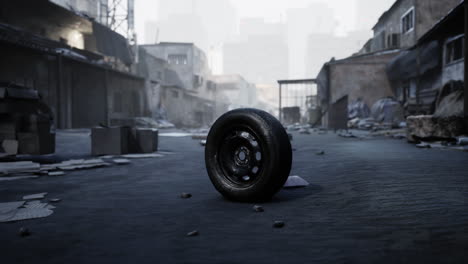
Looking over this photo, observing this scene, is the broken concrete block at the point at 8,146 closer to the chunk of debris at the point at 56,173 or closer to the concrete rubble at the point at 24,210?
the chunk of debris at the point at 56,173


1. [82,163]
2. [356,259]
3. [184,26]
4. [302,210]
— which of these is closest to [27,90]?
[82,163]

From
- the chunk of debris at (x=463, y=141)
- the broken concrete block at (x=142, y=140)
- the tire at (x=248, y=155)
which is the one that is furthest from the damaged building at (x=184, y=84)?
the tire at (x=248, y=155)

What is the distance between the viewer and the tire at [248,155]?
254cm

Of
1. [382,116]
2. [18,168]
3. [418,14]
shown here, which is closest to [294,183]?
[18,168]

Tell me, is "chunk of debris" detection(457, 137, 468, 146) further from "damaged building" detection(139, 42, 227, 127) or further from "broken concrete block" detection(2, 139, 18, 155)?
"damaged building" detection(139, 42, 227, 127)

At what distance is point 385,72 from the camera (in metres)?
20.3

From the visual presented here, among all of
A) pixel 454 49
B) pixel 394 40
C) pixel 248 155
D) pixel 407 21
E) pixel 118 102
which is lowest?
pixel 248 155

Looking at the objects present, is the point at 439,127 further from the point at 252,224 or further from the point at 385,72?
the point at 385,72

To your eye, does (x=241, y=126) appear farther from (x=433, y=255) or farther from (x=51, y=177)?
(x=51, y=177)

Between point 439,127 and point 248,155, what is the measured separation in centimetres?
625

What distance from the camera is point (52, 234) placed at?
1947 mm

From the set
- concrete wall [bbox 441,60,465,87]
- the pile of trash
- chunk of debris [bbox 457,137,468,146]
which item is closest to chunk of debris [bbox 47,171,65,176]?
chunk of debris [bbox 457,137,468,146]

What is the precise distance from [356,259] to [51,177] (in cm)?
385

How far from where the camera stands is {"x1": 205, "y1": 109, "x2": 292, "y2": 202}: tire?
2541 mm
